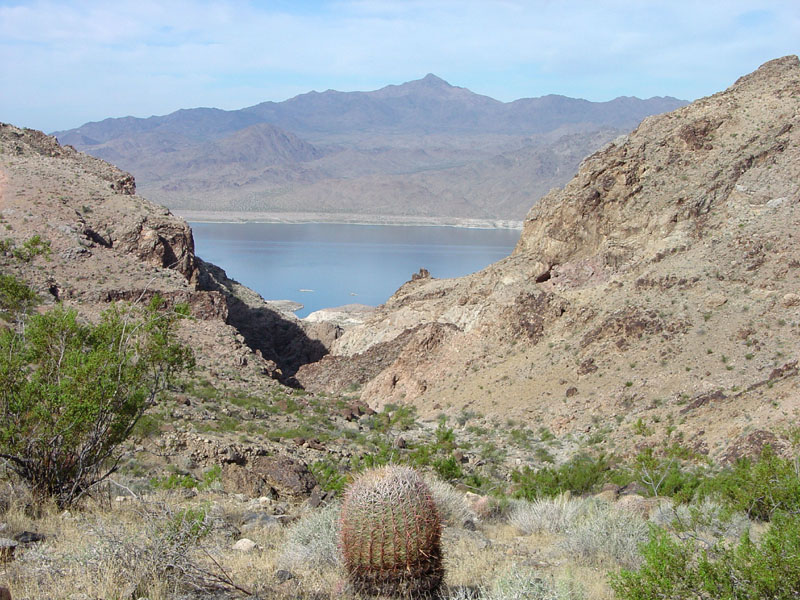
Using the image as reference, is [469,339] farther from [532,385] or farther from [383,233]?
[383,233]

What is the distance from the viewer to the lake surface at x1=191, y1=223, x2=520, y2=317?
81.7 meters

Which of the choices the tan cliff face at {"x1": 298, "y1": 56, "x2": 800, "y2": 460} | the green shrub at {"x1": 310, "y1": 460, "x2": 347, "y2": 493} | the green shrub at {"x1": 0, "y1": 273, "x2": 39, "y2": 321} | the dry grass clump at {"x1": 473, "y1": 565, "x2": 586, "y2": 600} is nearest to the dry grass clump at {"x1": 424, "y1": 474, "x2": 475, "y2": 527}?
the green shrub at {"x1": 310, "y1": 460, "x2": 347, "y2": 493}

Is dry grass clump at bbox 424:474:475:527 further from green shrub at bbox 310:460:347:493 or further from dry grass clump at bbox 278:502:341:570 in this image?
green shrub at bbox 310:460:347:493

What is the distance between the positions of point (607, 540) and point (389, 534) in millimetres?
3604

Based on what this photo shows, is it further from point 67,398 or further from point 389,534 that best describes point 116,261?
point 389,534

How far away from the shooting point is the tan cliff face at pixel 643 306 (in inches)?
733

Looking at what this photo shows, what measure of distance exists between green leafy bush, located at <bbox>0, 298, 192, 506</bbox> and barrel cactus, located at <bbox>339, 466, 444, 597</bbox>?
405cm

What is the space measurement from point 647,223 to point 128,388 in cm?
2171

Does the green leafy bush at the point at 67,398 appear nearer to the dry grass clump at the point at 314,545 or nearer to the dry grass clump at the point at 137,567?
the dry grass clump at the point at 137,567

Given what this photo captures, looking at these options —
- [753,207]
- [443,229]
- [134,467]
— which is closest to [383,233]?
[443,229]

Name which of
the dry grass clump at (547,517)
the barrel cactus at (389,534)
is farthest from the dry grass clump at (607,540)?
the barrel cactus at (389,534)

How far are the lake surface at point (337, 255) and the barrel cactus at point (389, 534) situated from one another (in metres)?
60.7

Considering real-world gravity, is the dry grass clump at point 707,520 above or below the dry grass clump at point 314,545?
below

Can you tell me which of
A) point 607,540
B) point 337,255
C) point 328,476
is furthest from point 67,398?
point 337,255
